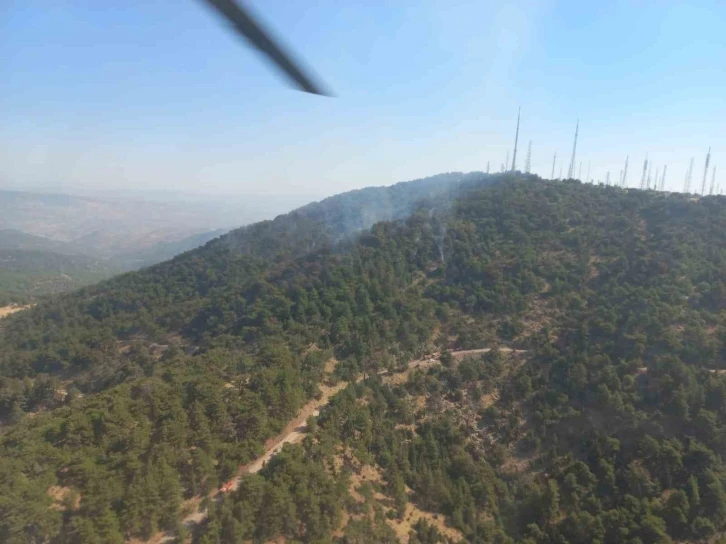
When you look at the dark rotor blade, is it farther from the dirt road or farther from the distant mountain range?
the distant mountain range

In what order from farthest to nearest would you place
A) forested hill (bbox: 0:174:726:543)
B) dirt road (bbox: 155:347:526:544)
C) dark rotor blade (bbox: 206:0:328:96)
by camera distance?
forested hill (bbox: 0:174:726:543) → dirt road (bbox: 155:347:526:544) → dark rotor blade (bbox: 206:0:328:96)

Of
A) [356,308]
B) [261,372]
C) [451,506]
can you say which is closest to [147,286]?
[356,308]

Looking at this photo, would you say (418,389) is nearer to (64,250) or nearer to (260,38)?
(260,38)

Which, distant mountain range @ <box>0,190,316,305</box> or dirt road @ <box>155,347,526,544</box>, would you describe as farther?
distant mountain range @ <box>0,190,316,305</box>

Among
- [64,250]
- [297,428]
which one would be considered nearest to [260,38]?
[297,428]

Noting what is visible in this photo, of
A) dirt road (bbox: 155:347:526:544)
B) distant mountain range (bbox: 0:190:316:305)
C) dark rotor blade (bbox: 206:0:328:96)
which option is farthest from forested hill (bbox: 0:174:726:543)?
distant mountain range (bbox: 0:190:316:305)

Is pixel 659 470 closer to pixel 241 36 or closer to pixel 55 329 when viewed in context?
pixel 241 36
